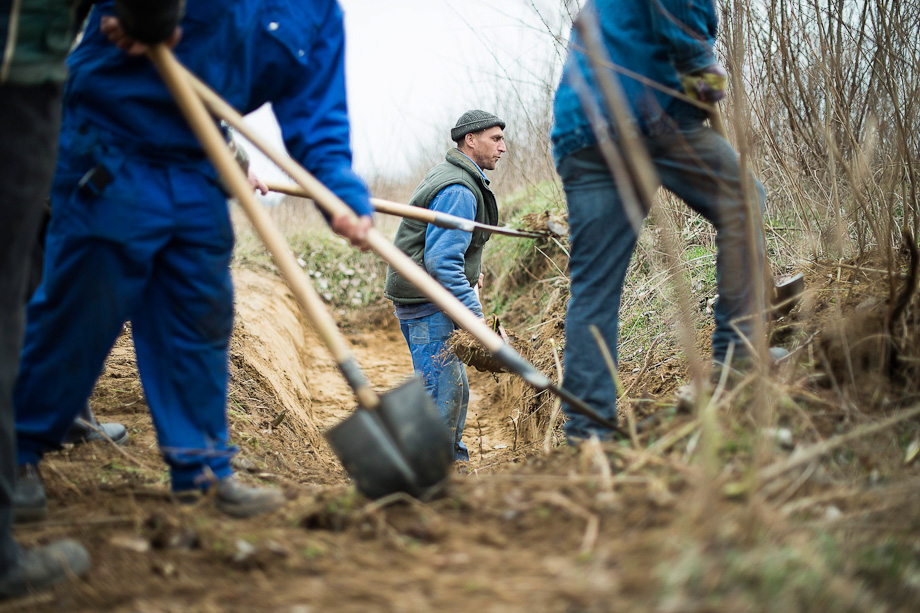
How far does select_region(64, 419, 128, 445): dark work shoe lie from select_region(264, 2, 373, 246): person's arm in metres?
1.53

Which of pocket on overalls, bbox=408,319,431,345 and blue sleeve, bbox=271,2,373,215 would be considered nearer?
blue sleeve, bbox=271,2,373,215

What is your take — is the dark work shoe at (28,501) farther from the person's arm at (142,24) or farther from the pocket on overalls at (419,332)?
the pocket on overalls at (419,332)

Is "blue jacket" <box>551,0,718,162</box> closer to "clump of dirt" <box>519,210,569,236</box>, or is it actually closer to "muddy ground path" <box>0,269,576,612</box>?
"muddy ground path" <box>0,269,576,612</box>

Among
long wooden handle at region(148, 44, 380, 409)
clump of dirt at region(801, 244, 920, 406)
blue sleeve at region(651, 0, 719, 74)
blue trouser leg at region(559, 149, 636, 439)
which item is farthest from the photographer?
blue trouser leg at region(559, 149, 636, 439)

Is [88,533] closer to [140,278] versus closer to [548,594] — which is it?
[140,278]

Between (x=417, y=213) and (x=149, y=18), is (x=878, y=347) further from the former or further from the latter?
(x=149, y=18)

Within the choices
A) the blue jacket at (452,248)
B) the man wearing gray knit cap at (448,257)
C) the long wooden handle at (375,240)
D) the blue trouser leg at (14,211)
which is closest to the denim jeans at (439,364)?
the man wearing gray knit cap at (448,257)

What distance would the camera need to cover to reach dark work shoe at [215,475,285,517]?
2.04 meters

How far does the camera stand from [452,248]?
3.95 metres

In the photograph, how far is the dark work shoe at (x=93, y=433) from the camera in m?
2.80

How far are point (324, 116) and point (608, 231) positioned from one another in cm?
109

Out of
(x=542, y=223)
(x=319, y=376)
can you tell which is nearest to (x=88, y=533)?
(x=542, y=223)

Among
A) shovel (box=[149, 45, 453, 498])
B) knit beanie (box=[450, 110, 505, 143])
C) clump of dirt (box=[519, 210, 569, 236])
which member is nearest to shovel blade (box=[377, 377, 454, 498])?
shovel (box=[149, 45, 453, 498])

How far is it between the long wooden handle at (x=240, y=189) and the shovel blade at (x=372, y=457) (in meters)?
0.06
